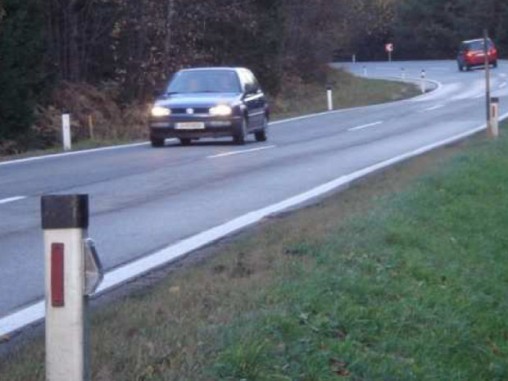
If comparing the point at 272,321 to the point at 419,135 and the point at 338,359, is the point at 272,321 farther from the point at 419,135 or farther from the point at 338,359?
the point at 419,135

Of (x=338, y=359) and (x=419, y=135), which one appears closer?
(x=338, y=359)

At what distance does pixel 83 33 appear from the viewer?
4053cm

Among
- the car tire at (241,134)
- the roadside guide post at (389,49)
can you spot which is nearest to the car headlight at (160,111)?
the car tire at (241,134)

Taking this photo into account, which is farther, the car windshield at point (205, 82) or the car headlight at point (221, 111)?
the car windshield at point (205, 82)

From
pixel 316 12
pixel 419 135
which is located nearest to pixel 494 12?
pixel 316 12

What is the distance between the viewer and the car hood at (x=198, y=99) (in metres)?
27.1

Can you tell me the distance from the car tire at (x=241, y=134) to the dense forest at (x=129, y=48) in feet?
16.1

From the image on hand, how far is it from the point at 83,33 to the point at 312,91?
16496 mm

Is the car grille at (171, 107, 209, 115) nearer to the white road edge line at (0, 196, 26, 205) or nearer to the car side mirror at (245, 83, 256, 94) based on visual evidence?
the car side mirror at (245, 83, 256, 94)

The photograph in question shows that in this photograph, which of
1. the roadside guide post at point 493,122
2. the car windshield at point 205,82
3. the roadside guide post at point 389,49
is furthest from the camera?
the roadside guide post at point 389,49

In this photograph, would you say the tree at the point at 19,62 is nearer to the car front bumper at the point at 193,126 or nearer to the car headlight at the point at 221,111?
the car front bumper at the point at 193,126

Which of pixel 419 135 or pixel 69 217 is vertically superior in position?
pixel 69 217

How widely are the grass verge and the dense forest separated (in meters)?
17.6

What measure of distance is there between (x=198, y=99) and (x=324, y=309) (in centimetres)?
1907
